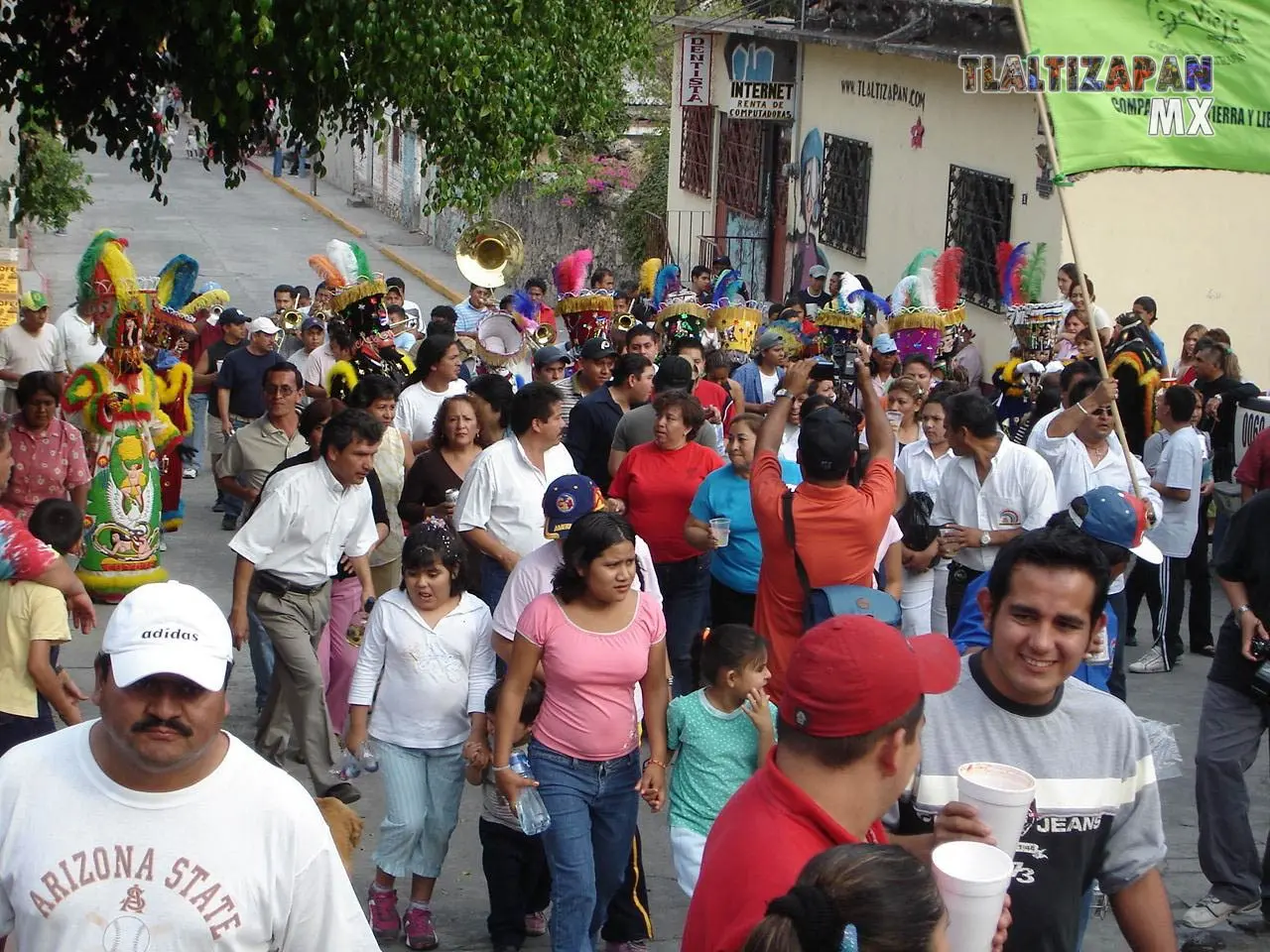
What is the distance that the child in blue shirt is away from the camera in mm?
5582

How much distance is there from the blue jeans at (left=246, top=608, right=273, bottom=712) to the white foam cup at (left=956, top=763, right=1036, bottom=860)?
5.79 metres

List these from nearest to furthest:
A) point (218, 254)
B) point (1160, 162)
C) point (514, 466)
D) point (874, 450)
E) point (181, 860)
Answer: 1. point (181, 860)
2. point (874, 450)
3. point (1160, 162)
4. point (514, 466)
5. point (218, 254)

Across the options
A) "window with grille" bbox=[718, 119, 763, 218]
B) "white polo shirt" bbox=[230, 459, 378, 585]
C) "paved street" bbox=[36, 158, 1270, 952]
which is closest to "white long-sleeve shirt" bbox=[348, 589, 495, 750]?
"paved street" bbox=[36, 158, 1270, 952]

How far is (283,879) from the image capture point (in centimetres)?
316

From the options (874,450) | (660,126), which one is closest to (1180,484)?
(874,450)

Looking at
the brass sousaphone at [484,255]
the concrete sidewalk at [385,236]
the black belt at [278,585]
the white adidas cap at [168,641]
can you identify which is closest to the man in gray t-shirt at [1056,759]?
the white adidas cap at [168,641]

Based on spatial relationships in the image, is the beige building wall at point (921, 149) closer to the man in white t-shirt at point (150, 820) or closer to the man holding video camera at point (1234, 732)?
the man holding video camera at point (1234, 732)

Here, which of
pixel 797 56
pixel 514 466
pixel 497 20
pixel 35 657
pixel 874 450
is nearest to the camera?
pixel 35 657

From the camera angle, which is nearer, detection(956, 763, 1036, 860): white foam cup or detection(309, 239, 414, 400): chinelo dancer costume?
detection(956, 763, 1036, 860): white foam cup

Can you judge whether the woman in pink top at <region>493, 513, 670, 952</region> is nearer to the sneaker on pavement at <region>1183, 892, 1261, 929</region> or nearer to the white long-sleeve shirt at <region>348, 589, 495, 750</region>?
the white long-sleeve shirt at <region>348, 589, 495, 750</region>

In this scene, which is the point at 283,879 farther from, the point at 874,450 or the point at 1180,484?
the point at 1180,484

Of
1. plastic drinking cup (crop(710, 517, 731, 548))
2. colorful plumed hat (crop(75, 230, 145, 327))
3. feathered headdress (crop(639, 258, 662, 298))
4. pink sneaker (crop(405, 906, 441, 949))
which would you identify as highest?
colorful plumed hat (crop(75, 230, 145, 327))

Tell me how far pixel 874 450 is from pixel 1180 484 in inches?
158

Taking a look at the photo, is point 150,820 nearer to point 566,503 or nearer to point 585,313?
point 566,503
